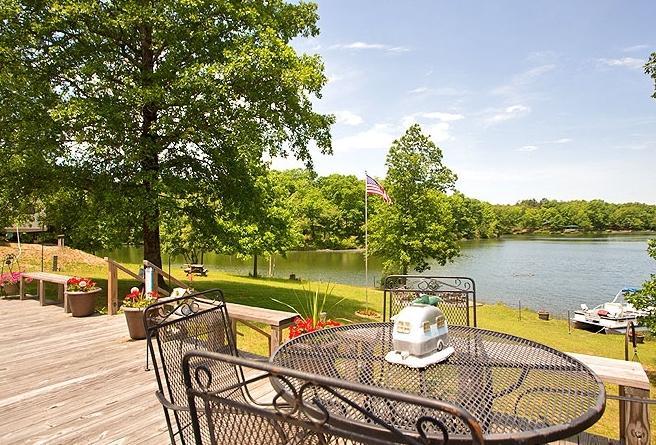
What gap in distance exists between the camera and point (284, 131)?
1002 cm

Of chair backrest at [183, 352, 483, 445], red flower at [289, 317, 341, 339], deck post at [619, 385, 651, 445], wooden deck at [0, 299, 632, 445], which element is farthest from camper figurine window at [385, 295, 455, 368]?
wooden deck at [0, 299, 632, 445]

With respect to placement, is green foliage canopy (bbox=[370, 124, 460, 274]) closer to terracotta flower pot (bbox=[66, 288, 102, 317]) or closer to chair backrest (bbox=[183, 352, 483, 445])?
terracotta flower pot (bbox=[66, 288, 102, 317])

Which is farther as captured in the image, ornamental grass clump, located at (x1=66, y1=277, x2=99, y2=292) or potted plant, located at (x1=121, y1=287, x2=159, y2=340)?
ornamental grass clump, located at (x1=66, y1=277, x2=99, y2=292)

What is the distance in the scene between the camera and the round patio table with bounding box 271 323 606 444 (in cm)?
142

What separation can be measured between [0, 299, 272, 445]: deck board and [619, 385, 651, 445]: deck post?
279 centimetres

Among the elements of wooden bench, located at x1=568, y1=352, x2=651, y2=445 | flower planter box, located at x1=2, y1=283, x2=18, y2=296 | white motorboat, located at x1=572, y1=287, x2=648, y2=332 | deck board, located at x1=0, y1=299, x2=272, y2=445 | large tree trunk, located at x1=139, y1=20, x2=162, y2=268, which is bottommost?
white motorboat, located at x1=572, y1=287, x2=648, y2=332

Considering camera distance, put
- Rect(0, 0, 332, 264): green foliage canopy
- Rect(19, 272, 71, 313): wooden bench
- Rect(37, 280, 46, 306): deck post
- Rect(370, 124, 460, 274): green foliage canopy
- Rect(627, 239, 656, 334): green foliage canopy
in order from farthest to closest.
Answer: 1. Rect(370, 124, 460, 274): green foliage canopy
2. Rect(0, 0, 332, 264): green foliage canopy
3. Rect(37, 280, 46, 306): deck post
4. Rect(19, 272, 71, 313): wooden bench
5. Rect(627, 239, 656, 334): green foliage canopy

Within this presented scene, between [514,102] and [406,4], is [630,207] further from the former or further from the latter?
[406,4]

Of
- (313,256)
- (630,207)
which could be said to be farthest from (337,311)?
(630,207)

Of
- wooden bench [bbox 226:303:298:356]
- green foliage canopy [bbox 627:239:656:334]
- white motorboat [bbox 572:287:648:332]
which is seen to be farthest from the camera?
white motorboat [bbox 572:287:648:332]

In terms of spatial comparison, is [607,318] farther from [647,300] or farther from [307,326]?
[307,326]

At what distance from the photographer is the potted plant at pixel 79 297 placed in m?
6.95

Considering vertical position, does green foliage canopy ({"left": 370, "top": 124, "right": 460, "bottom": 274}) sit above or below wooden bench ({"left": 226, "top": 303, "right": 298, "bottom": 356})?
above

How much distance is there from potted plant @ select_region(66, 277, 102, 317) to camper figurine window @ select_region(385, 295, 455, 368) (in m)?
6.74
